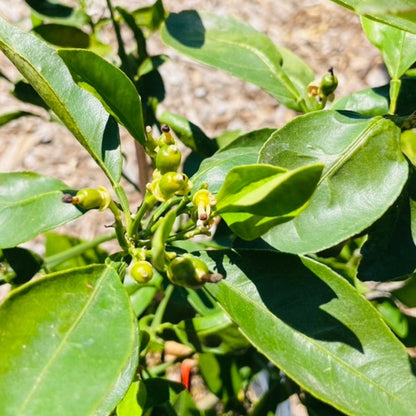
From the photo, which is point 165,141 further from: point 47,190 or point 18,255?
point 18,255

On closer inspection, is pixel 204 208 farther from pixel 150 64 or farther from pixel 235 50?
pixel 150 64

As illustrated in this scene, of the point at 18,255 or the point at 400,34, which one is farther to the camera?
the point at 18,255

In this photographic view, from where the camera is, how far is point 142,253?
854 millimetres

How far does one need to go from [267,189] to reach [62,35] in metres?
0.86

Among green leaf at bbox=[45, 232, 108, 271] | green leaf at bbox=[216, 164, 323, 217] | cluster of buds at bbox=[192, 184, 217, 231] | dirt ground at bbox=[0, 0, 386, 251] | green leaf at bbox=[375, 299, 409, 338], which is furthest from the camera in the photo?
dirt ground at bbox=[0, 0, 386, 251]

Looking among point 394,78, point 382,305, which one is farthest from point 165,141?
point 382,305

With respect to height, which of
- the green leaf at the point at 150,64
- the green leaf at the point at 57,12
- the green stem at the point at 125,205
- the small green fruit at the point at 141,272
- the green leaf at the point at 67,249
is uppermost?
the green leaf at the point at 57,12

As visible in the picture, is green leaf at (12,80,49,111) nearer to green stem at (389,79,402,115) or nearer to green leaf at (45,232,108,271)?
green leaf at (45,232,108,271)

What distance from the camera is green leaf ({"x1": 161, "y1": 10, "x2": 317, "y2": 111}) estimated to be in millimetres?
1180

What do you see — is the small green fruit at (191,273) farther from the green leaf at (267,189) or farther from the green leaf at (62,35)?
the green leaf at (62,35)

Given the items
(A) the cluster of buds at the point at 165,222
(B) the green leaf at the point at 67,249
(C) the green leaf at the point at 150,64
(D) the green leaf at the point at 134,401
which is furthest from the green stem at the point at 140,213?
(B) the green leaf at the point at 67,249

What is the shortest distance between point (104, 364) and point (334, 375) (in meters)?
0.28

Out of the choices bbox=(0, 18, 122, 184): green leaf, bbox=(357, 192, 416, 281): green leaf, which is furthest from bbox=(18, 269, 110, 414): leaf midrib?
bbox=(357, 192, 416, 281): green leaf

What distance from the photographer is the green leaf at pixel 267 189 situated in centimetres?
64
